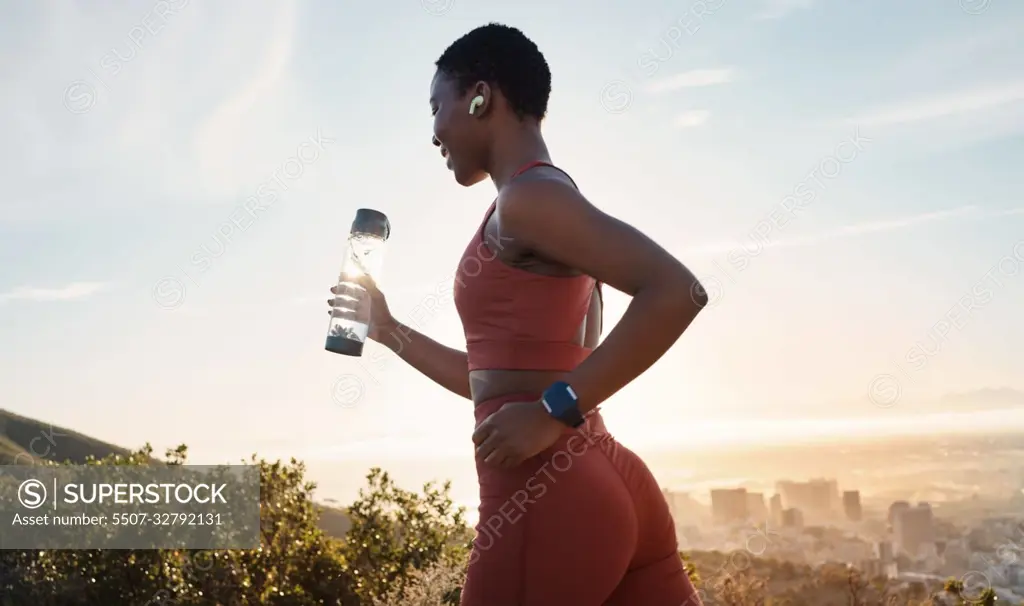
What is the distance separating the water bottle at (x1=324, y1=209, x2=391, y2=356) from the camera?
2.97 meters

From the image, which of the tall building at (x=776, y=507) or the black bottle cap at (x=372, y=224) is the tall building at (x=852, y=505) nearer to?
the tall building at (x=776, y=507)

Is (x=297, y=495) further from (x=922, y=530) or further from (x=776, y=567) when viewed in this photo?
(x=922, y=530)

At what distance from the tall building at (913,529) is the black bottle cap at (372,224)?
713cm

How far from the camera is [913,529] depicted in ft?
30.2

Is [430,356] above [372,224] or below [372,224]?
below

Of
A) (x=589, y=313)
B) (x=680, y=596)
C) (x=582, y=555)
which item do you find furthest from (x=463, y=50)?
(x=680, y=596)

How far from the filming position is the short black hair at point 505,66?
2258 mm

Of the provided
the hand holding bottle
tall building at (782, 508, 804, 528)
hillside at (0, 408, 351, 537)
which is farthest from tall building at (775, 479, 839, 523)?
the hand holding bottle

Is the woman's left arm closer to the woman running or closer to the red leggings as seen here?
the woman running

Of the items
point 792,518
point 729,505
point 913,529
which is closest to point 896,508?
point 913,529

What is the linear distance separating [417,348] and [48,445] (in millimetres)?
9269

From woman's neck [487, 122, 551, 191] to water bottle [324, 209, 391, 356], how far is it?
2.79 ft

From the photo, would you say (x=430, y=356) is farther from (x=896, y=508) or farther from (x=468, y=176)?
(x=896, y=508)

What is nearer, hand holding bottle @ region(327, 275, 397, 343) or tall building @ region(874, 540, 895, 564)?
hand holding bottle @ region(327, 275, 397, 343)
